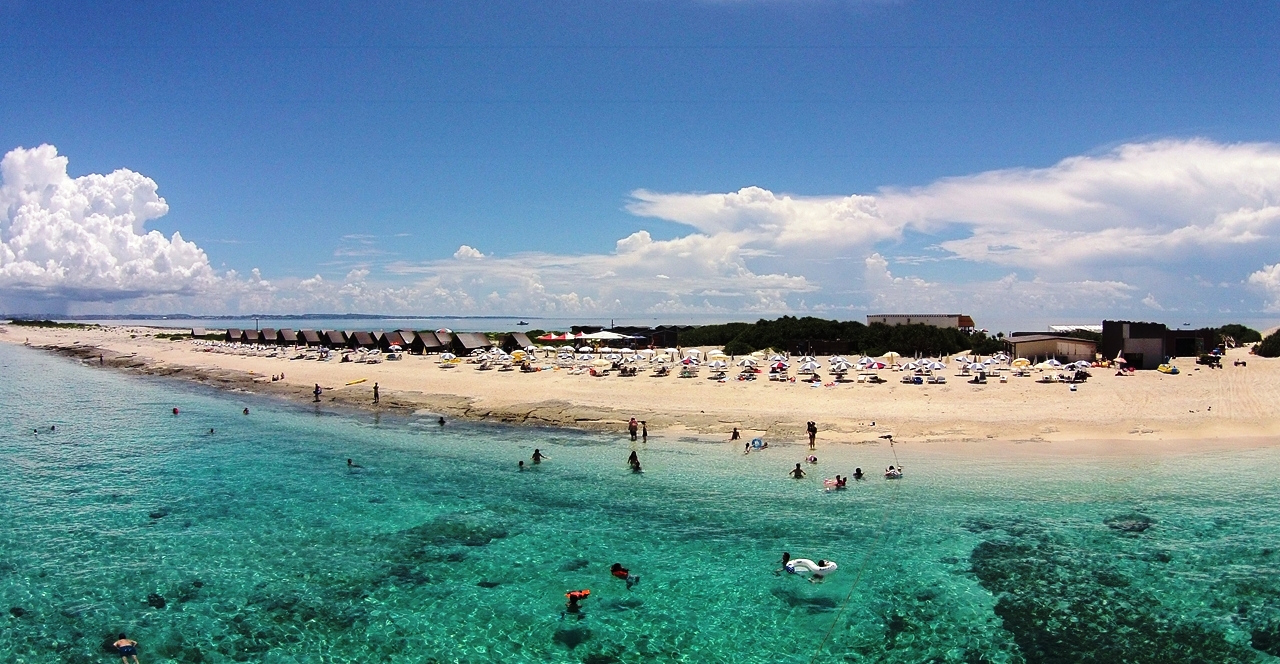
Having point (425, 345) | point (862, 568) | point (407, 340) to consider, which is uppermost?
point (407, 340)

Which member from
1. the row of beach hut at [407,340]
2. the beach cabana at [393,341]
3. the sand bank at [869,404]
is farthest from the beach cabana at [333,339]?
the sand bank at [869,404]

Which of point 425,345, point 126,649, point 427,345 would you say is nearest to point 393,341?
point 425,345

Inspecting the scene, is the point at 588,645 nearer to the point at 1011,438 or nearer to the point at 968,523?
the point at 968,523

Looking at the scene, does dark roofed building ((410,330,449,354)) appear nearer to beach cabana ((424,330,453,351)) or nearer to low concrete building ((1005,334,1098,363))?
beach cabana ((424,330,453,351))

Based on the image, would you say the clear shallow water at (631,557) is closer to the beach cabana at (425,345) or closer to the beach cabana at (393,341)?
the beach cabana at (425,345)

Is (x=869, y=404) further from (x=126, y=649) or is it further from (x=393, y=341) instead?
(x=393, y=341)

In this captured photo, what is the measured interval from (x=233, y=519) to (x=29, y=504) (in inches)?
254

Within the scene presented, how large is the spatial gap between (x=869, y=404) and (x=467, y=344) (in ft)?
125

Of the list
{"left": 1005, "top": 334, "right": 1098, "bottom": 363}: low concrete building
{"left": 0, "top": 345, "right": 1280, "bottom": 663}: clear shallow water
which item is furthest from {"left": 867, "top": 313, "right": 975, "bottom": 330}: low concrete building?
{"left": 0, "top": 345, "right": 1280, "bottom": 663}: clear shallow water

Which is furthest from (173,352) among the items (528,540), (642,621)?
(642,621)

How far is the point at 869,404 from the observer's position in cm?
3058

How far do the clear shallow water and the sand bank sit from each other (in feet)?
10.1

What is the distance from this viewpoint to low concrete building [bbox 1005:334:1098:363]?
146 ft

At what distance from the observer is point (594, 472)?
871 inches
